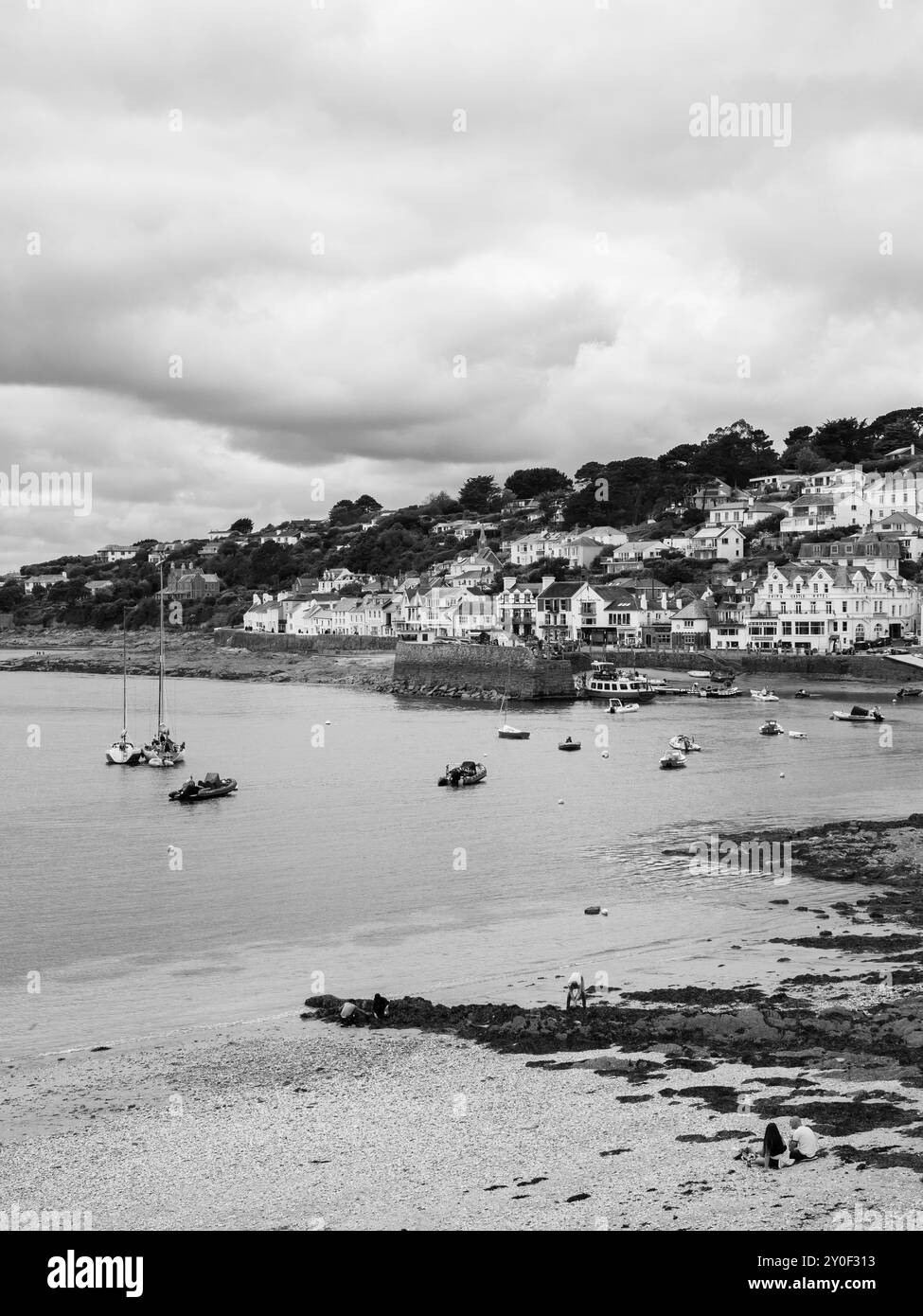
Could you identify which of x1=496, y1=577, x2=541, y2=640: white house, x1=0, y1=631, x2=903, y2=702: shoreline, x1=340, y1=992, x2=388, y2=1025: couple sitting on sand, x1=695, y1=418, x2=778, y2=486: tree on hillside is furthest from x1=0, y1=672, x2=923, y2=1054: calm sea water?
x1=695, y1=418, x2=778, y2=486: tree on hillside

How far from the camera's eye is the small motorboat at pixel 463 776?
4369 cm

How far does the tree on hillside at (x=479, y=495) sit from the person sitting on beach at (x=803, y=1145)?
6972 inches

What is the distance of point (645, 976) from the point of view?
20.5 meters

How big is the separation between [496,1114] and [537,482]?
6913 inches

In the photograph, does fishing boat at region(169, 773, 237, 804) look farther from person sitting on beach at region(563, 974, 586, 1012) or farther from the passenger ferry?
the passenger ferry

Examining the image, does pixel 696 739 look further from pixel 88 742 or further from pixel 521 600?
pixel 521 600

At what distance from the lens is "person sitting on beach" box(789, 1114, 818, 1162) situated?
1191cm

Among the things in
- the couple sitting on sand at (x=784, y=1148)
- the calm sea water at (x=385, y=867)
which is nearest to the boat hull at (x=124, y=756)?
the calm sea water at (x=385, y=867)

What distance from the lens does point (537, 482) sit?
612 feet

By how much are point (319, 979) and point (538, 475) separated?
170 m

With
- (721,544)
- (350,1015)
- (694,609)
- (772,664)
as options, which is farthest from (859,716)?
(721,544)

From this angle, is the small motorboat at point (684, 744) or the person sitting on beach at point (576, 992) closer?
the person sitting on beach at point (576, 992)

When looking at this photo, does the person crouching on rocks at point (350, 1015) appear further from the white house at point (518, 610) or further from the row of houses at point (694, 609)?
A: the white house at point (518, 610)
